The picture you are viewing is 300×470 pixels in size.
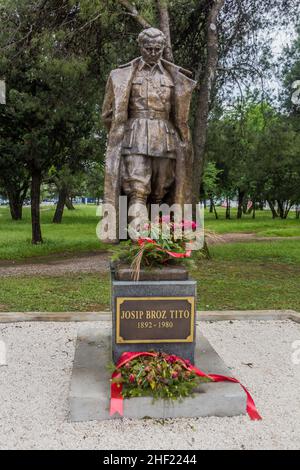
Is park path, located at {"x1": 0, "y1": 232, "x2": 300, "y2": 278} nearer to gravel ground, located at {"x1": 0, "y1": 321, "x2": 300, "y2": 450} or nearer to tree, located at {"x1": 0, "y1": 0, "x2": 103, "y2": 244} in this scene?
tree, located at {"x1": 0, "y1": 0, "x2": 103, "y2": 244}

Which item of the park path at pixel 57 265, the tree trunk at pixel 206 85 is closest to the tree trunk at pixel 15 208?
the park path at pixel 57 265

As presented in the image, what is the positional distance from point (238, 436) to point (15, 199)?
28.6 meters

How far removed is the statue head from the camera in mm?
4383

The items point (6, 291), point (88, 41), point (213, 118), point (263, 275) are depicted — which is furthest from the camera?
point (213, 118)

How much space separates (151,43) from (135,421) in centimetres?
330

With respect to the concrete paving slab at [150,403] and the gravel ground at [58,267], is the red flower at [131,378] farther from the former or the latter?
the gravel ground at [58,267]

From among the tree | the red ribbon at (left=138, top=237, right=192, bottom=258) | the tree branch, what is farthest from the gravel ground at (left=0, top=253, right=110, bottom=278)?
the red ribbon at (left=138, top=237, right=192, bottom=258)

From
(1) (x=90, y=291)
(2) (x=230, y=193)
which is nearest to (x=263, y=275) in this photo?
(1) (x=90, y=291)

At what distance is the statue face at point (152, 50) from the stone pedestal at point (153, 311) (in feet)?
6.70

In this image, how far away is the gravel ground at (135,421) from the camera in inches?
128
